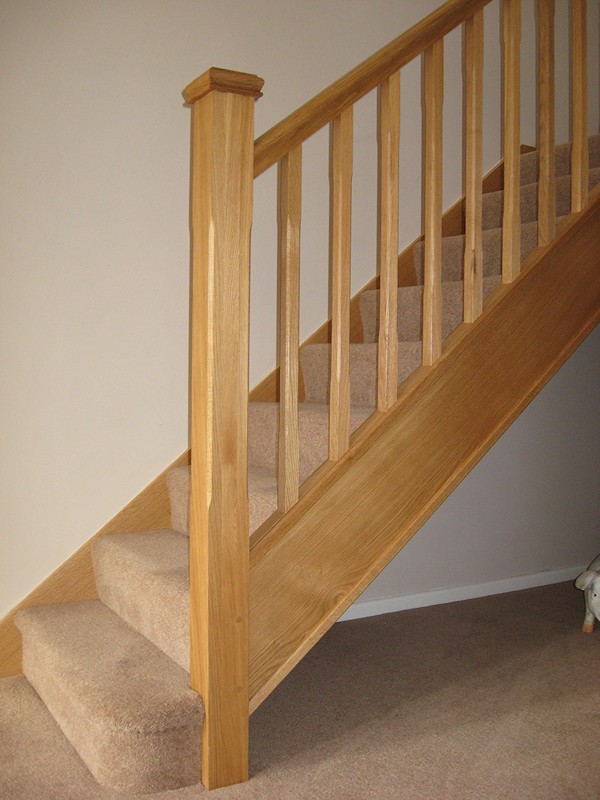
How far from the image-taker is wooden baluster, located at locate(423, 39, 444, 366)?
6.43 feet

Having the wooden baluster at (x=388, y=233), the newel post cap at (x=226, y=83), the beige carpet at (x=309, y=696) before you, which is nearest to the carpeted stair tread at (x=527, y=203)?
the beige carpet at (x=309, y=696)

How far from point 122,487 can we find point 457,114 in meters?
2.04

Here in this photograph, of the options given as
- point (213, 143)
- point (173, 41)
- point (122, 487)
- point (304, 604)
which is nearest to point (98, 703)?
point (304, 604)

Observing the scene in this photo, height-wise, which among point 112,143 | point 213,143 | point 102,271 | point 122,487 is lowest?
point 122,487

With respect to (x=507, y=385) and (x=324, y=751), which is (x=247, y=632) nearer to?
(x=324, y=751)

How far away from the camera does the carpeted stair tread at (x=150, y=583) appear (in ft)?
6.27

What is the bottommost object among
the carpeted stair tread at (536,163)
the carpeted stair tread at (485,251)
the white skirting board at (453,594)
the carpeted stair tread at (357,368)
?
the white skirting board at (453,594)

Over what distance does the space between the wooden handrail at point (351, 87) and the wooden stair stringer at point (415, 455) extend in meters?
0.63

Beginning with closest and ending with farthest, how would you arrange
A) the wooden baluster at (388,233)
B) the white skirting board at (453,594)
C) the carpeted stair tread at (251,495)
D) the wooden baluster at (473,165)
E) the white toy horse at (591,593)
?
the wooden baluster at (388,233)
the wooden baluster at (473,165)
the carpeted stair tread at (251,495)
the white toy horse at (591,593)
the white skirting board at (453,594)

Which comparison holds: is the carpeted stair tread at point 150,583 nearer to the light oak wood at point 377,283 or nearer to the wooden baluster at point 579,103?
the light oak wood at point 377,283

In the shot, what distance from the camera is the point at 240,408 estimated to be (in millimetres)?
1734

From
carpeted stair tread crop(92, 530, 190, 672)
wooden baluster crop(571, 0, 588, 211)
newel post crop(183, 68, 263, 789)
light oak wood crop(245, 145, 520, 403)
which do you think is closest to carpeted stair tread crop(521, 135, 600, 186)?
light oak wood crop(245, 145, 520, 403)

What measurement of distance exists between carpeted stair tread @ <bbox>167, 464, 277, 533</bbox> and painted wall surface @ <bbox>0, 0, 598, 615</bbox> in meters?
0.13

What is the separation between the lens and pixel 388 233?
6.22ft
